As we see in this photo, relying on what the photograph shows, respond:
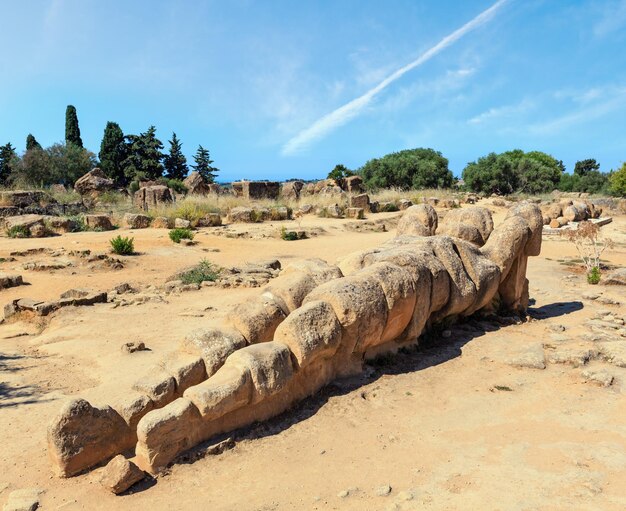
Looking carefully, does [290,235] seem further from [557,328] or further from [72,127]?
[72,127]

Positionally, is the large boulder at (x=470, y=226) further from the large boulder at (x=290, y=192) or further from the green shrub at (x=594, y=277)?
the large boulder at (x=290, y=192)

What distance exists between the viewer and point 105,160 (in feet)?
132

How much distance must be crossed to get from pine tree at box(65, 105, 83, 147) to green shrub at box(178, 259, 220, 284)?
1383 inches

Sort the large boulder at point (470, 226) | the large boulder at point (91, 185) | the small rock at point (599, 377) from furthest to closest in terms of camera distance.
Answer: the large boulder at point (91, 185), the large boulder at point (470, 226), the small rock at point (599, 377)

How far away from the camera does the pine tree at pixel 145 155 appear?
39.9 meters

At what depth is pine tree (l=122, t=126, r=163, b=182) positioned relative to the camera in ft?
131

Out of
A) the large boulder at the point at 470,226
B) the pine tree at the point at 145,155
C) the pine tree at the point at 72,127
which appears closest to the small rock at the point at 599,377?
the large boulder at the point at 470,226

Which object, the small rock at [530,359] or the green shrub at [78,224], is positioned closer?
the small rock at [530,359]

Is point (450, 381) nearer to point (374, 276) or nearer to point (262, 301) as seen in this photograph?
point (374, 276)

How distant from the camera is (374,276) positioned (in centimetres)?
530

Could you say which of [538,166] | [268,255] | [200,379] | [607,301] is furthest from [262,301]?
[538,166]

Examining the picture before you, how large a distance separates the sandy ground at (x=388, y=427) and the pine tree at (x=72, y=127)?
37278mm

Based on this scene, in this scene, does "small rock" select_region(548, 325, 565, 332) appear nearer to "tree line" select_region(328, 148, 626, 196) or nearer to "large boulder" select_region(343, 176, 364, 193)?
"large boulder" select_region(343, 176, 364, 193)


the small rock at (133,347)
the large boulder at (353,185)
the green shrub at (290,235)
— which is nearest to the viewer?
the small rock at (133,347)
